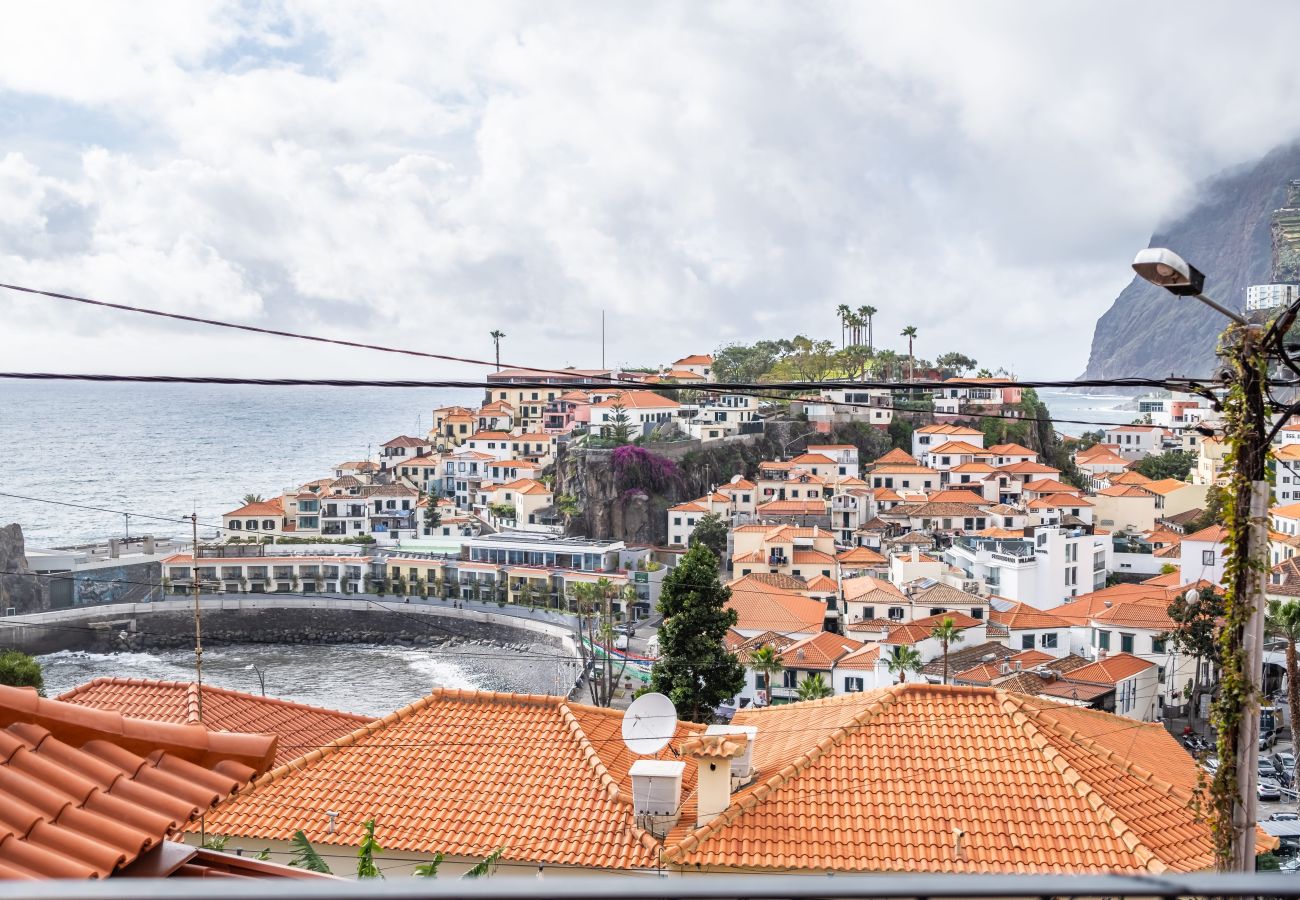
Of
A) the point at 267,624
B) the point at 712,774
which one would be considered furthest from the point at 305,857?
the point at 267,624

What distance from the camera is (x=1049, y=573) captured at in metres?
44.4

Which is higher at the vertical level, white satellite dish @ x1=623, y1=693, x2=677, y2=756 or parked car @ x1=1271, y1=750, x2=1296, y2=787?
white satellite dish @ x1=623, y1=693, x2=677, y2=756

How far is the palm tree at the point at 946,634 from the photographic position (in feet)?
108

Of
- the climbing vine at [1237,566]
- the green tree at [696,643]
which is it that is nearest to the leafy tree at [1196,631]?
the green tree at [696,643]

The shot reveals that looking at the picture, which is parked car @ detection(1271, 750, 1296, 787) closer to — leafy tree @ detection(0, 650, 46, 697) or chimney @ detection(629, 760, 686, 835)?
chimney @ detection(629, 760, 686, 835)

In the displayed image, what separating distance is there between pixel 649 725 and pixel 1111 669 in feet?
86.8

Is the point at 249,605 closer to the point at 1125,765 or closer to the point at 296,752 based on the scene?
the point at 296,752

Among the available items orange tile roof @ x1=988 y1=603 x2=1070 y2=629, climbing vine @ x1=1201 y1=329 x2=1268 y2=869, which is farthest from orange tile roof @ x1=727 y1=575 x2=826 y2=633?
climbing vine @ x1=1201 y1=329 x2=1268 y2=869

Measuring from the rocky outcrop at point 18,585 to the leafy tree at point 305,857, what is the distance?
5459cm

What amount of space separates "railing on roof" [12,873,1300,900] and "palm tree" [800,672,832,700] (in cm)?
3143

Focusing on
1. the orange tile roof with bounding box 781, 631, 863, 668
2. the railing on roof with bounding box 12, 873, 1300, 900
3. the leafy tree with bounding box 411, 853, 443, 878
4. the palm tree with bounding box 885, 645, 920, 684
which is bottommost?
the orange tile roof with bounding box 781, 631, 863, 668

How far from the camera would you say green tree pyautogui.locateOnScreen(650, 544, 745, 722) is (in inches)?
1113

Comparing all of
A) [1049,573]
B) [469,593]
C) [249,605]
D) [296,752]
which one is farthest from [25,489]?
[296,752]

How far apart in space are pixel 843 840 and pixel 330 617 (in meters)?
51.7
